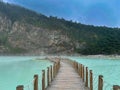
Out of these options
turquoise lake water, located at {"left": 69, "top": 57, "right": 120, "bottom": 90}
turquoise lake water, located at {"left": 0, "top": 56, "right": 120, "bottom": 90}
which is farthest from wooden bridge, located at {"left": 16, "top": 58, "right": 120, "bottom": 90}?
turquoise lake water, located at {"left": 69, "top": 57, "right": 120, "bottom": 90}

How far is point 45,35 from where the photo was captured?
12912 cm

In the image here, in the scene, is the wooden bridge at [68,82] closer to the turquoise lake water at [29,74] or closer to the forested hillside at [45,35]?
the turquoise lake water at [29,74]

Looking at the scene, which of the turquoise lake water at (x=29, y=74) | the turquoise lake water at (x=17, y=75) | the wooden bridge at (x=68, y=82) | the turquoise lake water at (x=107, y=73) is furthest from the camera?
the turquoise lake water at (x=17, y=75)

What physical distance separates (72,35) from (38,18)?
771 inches

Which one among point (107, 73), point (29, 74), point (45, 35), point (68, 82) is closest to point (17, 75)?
point (29, 74)

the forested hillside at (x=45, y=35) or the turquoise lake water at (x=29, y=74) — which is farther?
the forested hillside at (x=45, y=35)

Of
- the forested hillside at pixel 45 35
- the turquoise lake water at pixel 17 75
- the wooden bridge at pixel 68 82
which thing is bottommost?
the turquoise lake water at pixel 17 75

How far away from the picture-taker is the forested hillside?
123 m

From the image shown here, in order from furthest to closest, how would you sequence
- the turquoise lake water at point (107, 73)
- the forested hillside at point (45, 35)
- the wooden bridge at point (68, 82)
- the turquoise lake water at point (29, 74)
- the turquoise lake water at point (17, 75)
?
1. the forested hillside at point (45, 35)
2. the turquoise lake water at point (17, 75)
3. the turquoise lake water at point (29, 74)
4. the turquoise lake water at point (107, 73)
5. the wooden bridge at point (68, 82)

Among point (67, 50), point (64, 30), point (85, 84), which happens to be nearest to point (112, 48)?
point (67, 50)

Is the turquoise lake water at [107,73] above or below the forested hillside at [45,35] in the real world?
below

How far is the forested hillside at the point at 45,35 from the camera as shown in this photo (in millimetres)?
122625

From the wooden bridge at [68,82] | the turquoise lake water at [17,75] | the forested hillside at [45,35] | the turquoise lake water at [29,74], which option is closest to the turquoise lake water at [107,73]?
the turquoise lake water at [29,74]

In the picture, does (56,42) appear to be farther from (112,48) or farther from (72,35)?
(112,48)
